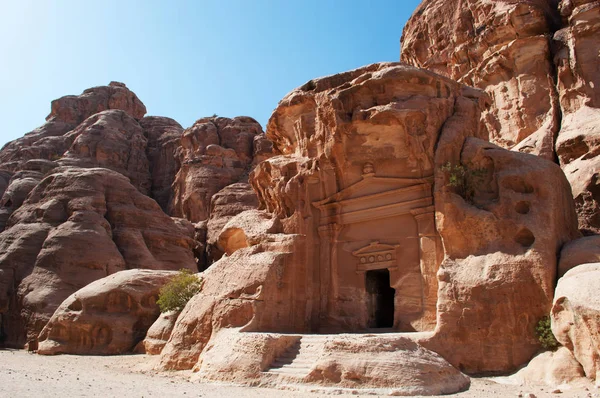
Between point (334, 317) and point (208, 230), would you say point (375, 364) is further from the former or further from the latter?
point (208, 230)

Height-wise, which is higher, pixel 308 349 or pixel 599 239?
pixel 599 239

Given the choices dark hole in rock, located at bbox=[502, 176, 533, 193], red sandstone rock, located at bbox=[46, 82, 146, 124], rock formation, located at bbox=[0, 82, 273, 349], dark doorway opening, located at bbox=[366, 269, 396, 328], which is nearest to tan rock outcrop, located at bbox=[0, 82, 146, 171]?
red sandstone rock, located at bbox=[46, 82, 146, 124]

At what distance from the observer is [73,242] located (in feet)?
113

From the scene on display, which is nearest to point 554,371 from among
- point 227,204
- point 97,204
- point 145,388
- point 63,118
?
point 145,388

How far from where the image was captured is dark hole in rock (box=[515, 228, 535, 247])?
15161 millimetres

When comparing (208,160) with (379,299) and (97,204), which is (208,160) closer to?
(97,204)

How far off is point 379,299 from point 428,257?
337cm

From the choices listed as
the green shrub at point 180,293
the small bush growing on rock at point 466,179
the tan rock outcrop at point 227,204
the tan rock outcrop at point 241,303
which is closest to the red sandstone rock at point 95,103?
the tan rock outcrop at point 227,204

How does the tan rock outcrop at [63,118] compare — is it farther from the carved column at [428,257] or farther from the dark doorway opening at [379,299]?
the carved column at [428,257]

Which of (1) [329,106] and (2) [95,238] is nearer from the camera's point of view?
(1) [329,106]

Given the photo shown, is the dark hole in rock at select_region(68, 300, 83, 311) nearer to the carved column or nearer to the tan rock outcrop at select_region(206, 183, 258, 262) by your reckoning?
the carved column

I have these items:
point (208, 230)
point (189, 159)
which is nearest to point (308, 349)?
point (208, 230)

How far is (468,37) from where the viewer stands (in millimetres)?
35969

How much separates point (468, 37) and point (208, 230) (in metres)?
28.5
